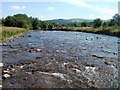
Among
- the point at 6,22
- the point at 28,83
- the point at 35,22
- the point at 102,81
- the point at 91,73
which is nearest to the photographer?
the point at 28,83

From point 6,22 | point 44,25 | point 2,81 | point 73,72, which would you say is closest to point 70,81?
point 73,72

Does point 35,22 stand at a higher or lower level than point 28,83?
higher

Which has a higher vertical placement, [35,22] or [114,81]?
[35,22]

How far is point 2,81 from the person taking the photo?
7.27m

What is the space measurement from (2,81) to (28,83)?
1.31 m

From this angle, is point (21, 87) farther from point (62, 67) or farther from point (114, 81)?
point (114, 81)

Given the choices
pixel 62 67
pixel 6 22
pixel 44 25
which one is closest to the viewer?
pixel 62 67

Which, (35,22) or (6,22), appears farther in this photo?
(35,22)

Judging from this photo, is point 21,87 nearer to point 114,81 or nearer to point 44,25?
point 114,81

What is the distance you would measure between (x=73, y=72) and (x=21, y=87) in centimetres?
352

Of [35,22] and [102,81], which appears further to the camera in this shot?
[35,22]

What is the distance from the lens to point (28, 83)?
7.20 meters

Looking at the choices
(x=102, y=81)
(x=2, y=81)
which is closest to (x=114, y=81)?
(x=102, y=81)

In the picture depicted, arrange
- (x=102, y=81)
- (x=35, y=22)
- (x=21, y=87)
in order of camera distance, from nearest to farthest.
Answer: (x=21, y=87) → (x=102, y=81) → (x=35, y=22)
